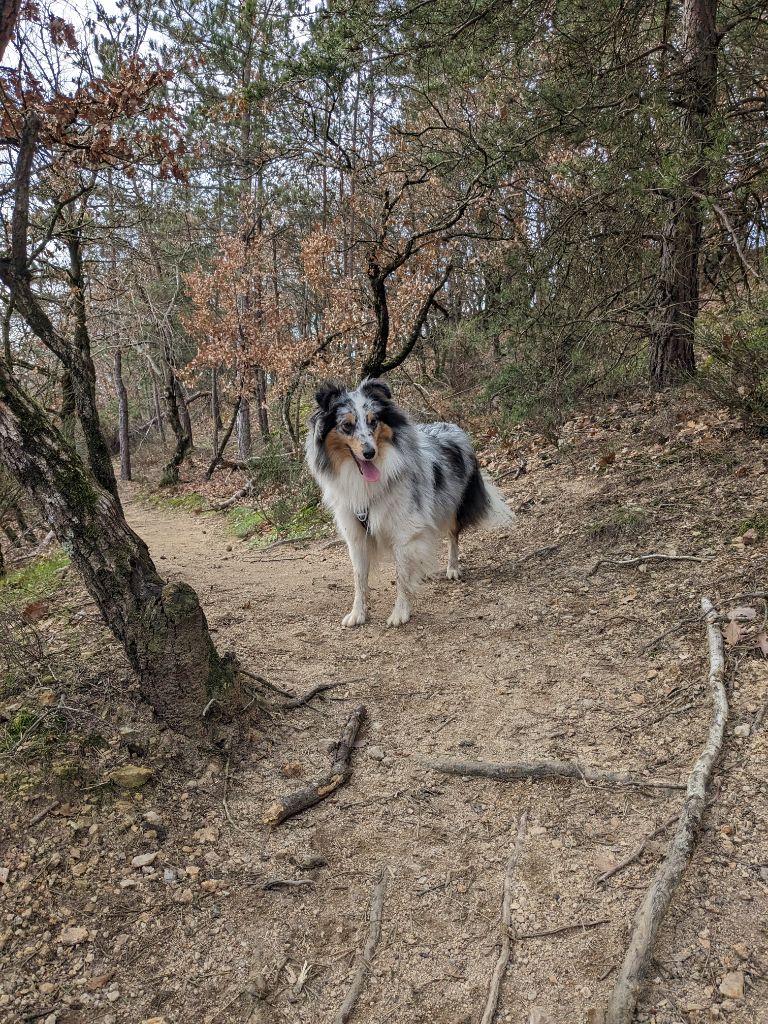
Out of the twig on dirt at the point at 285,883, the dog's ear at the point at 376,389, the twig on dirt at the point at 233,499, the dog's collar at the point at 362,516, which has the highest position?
the dog's ear at the point at 376,389

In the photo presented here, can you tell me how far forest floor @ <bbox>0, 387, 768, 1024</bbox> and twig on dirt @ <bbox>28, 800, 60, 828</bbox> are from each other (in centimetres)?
1

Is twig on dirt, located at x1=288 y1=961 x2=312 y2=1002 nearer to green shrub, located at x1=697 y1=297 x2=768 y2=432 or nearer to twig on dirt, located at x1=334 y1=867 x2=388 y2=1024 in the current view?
twig on dirt, located at x1=334 y1=867 x2=388 y2=1024

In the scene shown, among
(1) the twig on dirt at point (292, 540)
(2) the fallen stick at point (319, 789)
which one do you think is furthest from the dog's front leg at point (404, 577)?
(1) the twig on dirt at point (292, 540)

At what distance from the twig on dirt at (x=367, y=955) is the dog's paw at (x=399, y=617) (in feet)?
8.63

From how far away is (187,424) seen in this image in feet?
64.2

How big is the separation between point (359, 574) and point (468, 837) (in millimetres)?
2886

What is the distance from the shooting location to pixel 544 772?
3109 millimetres

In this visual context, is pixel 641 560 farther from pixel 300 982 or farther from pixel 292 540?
pixel 292 540

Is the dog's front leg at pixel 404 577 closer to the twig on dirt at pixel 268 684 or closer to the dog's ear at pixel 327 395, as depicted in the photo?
the dog's ear at pixel 327 395

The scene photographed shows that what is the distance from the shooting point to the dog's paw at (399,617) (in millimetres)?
5289

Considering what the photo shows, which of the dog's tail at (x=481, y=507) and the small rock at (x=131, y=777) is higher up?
the dog's tail at (x=481, y=507)

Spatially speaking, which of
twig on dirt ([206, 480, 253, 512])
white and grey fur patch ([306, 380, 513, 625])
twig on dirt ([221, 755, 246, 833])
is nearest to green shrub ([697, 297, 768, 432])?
white and grey fur patch ([306, 380, 513, 625])

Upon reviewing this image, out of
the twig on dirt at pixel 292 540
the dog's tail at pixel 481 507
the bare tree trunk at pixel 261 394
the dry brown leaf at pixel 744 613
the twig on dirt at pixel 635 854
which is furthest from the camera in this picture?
the bare tree trunk at pixel 261 394

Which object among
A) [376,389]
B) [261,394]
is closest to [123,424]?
[261,394]
